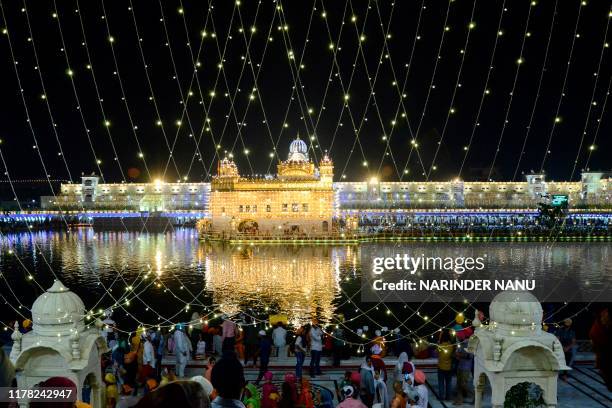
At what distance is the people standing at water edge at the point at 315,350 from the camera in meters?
8.80

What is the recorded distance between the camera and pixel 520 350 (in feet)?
18.6

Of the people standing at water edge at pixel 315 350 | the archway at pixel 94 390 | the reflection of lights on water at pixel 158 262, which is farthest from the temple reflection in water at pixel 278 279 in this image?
the archway at pixel 94 390

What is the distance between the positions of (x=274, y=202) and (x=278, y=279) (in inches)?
904

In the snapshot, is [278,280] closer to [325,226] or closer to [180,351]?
[180,351]

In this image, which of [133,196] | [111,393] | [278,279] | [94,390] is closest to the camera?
[94,390]

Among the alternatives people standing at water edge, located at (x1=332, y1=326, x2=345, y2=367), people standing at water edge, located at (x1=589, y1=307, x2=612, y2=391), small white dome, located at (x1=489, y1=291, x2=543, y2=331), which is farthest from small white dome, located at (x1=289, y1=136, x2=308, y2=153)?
people standing at water edge, located at (x1=589, y1=307, x2=612, y2=391)

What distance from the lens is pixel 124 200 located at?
7462 cm

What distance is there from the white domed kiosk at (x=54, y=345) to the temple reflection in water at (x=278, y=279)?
397 inches

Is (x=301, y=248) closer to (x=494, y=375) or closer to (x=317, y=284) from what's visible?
(x=317, y=284)

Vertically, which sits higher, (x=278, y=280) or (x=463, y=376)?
(x=463, y=376)

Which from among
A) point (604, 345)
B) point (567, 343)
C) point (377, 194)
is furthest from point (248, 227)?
point (604, 345)

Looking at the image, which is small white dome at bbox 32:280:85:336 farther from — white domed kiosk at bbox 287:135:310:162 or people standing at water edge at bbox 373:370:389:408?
white domed kiosk at bbox 287:135:310:162

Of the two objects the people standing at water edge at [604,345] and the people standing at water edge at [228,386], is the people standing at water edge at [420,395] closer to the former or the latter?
the people standing at water edge at [228,386]

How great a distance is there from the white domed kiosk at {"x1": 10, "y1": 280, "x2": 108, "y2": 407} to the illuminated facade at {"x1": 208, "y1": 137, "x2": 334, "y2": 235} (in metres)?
38.7
